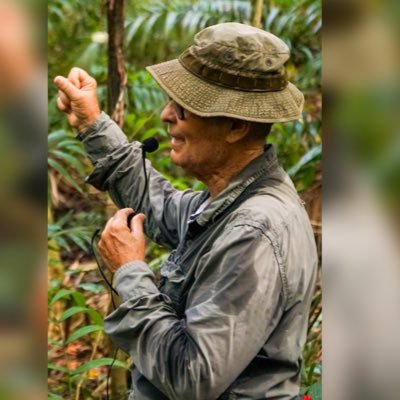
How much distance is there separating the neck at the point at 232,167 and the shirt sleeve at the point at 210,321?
0.22 m

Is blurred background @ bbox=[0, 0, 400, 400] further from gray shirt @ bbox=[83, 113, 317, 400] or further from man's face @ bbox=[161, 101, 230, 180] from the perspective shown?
man's face @ bbox=[161, 101, 230, 180]

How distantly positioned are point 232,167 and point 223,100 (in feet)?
0.62

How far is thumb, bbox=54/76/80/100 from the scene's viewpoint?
180 centimetres

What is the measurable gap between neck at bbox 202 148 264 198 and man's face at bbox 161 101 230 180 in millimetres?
12

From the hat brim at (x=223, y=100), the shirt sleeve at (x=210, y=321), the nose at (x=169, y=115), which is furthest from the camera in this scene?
the nose at (x=169, y=115)

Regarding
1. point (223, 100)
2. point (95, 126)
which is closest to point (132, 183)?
point (95, 126)

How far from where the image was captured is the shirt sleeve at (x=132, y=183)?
1.90 m

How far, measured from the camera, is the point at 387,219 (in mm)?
918

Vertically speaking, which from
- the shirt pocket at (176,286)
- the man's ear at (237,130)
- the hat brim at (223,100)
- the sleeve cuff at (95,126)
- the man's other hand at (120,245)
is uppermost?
the hat brim at (223,100)

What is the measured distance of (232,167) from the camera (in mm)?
1589

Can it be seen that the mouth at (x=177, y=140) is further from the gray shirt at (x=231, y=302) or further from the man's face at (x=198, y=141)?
the gray shirt at (x=231, y=302)

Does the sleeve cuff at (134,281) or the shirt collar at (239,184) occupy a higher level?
the shirt collar at (239,184)

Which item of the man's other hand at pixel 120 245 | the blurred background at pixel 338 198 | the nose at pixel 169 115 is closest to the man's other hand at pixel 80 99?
the nose at pixel 169 115

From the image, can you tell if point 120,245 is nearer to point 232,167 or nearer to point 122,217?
point 122,217
